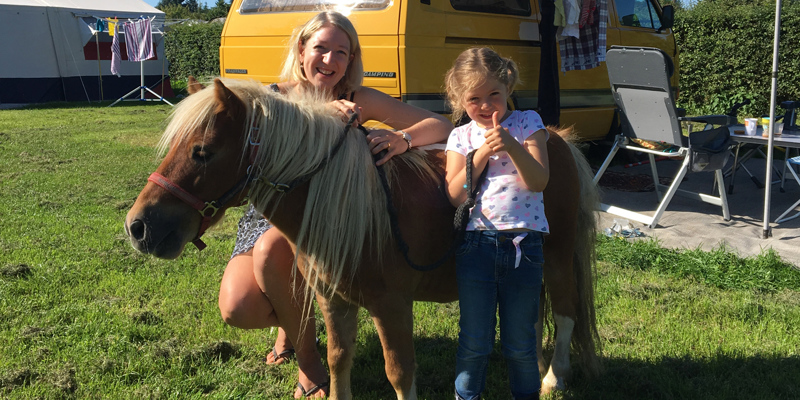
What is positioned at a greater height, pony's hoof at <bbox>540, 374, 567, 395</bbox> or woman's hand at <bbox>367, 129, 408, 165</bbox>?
woman's hand at <bbox>367, 129, 408, 165</bbox>

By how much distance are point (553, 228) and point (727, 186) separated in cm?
509

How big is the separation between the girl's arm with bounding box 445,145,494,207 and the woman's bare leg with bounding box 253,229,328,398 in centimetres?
78

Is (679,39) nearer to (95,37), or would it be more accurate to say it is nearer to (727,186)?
(727,186)

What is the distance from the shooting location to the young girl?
6.92 feet

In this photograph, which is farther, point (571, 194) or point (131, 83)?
point (131, 83)

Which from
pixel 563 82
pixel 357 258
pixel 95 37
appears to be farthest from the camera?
pixel 95 37

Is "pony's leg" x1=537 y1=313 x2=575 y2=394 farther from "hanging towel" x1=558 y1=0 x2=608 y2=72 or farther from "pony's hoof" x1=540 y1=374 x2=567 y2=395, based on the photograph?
"hanging towel" x1=558 y1=0 x2=608 y2=72

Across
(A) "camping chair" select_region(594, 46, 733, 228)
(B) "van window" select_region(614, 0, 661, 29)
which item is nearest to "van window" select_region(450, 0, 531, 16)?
(A) "camping chair" select_region(594, 46, 733, 228)

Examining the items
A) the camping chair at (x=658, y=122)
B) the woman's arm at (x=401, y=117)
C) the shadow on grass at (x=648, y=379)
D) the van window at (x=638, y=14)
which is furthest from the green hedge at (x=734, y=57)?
the woman's arm at (x=401, y=117)

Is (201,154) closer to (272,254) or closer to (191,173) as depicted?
(191,173)

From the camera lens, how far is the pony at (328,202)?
183 cm

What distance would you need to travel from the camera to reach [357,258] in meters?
2.05

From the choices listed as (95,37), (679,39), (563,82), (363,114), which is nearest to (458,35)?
(563,82)

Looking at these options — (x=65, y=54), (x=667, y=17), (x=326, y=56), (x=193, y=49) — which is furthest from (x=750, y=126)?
(x=193, y=49)
